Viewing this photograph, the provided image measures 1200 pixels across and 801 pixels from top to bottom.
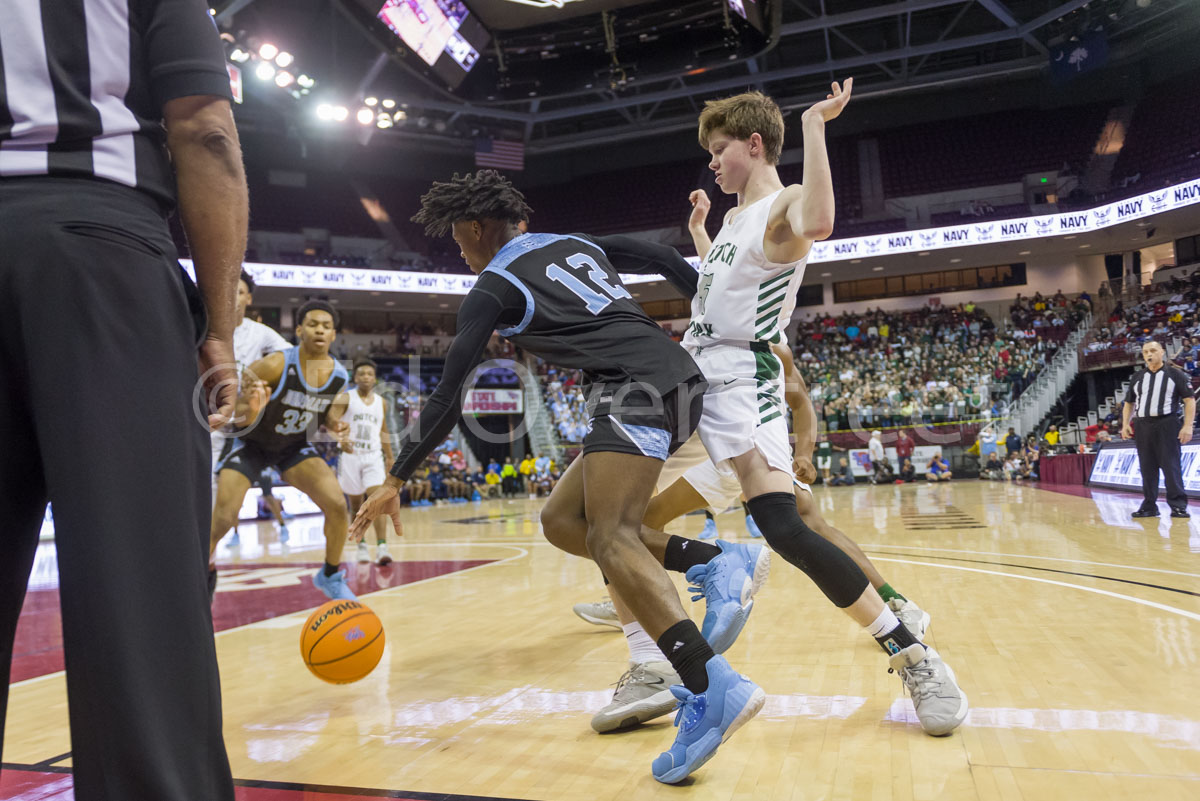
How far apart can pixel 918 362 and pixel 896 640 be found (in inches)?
969

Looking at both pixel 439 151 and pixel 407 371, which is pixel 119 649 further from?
pixel 439 151

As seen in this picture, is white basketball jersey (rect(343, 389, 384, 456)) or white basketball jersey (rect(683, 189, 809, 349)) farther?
white basketball jersey (rect(343, 389, 384, 456))

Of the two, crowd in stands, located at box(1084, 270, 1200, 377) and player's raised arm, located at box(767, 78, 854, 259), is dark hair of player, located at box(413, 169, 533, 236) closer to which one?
player's raised arm, located at box(767, 78, 854, 259)

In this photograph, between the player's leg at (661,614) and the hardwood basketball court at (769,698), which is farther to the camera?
the hardwood basketball court at (769,698)

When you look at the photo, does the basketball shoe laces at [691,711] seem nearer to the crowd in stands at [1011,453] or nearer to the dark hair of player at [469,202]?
the dark hair of player at [469,202]

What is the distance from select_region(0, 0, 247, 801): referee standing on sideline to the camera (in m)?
1.09

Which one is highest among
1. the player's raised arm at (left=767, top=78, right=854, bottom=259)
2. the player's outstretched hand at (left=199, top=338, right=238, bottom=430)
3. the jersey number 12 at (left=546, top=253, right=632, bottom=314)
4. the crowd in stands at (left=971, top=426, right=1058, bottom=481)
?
the player's raised arm at (left=767, top=78, right=854, bottom=259)

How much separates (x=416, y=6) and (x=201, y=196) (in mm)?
15985

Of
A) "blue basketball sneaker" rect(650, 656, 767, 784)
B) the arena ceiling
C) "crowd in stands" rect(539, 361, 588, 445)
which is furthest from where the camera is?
"crowd in stands" rect(539, 361, 588, 445)

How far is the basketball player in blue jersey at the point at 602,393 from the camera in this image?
2.34m

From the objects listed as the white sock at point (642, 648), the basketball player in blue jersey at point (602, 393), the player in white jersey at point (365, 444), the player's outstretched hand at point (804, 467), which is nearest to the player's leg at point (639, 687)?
the white sock at point (642, 648)

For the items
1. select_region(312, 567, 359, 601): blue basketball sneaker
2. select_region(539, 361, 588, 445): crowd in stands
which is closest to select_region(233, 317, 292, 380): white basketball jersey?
select_region(312, 567, 359, 601): blue basketball sneaker

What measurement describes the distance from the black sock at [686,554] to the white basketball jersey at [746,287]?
82cm

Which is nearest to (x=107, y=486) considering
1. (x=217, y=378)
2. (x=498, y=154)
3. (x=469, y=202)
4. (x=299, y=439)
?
(x=217, y=378)
